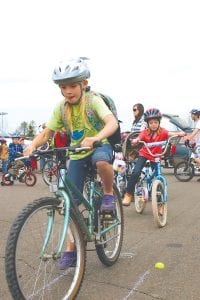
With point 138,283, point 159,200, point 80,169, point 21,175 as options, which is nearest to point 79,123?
point 80,169

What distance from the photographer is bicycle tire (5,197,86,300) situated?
2828 millimetres

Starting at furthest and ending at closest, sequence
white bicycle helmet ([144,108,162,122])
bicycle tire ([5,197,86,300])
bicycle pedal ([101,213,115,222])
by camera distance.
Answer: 1. white bicycle helmet ([144,108,162,122])
2. bicycle pedal ([101,213,115,222])
3. bicycle tire ([5,197,86,300])

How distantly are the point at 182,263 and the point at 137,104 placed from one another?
4564 millimetres

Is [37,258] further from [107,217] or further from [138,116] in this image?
[138,116]

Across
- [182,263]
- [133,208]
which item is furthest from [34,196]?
[182,263]

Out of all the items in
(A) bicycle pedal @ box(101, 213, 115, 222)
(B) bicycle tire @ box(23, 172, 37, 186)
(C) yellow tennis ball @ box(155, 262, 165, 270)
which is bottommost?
(B) bicycle tire @ box(23, 172, 37, 186)

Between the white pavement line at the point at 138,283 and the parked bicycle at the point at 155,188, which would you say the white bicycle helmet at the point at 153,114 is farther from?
the white pavement line at the point at 138,283

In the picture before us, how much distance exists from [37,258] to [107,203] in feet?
3.12

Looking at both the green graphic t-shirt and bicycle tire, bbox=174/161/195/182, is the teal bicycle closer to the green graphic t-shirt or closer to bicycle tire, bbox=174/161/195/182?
the green graphic t-shirt

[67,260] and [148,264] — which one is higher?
[67,260]

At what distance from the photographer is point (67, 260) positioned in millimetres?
3336

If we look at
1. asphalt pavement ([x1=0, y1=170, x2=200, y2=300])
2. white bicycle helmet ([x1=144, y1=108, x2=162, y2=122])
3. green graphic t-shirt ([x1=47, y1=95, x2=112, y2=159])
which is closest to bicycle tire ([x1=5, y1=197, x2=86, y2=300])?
asphalt pavement ([x1=0, y1=170, x2=200, y2=300])

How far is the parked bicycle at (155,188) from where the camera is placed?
241 inches

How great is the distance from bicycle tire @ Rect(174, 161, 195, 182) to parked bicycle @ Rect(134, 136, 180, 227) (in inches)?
233
